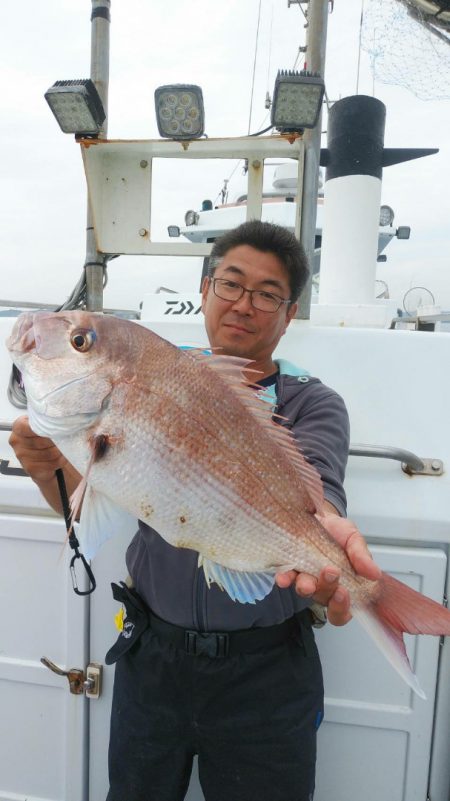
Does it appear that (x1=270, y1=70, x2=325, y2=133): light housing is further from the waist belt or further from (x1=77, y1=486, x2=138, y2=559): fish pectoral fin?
the waist belt

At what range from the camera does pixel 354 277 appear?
3.65 meters

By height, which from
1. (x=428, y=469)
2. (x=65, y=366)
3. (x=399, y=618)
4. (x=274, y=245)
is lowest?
(x=399, y=618)

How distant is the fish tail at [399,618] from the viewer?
131 cm

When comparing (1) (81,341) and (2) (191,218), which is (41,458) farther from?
(2) (191,218)

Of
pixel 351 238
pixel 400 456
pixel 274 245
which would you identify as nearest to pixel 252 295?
pixel 274 245

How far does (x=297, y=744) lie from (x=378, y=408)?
1334 millimetres

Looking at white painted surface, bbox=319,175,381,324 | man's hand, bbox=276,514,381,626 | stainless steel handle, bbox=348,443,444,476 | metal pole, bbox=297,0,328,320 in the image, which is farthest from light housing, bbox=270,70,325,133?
man's hand, bbox=276,514,381,626

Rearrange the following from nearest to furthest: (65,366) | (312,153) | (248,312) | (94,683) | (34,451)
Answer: (65,366) → (34,451) → (248,312) → (94,683) → (312,153)

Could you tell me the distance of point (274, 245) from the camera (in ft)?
6.81

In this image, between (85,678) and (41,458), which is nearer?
(41,458)

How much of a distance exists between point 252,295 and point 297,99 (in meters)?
1.01

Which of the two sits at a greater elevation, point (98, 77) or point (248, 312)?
point (98, 77)

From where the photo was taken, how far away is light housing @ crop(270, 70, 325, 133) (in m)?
2.27

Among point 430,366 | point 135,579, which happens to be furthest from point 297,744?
point 430,366
